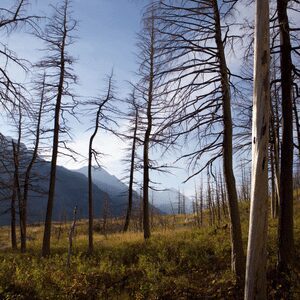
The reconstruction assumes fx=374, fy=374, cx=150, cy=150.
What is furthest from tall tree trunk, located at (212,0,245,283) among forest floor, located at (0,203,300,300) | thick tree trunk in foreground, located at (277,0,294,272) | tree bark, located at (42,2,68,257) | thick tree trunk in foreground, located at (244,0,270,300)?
→ tree bark, located at (42,2,68,257)

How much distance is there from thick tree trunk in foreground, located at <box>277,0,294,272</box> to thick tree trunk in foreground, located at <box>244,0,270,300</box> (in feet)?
10.5

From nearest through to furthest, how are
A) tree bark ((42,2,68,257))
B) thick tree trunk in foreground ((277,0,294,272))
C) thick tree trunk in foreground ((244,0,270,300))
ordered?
1. thick tree trunk in foreground ((244,0,270,300))
2. thick tree trunk in foreground ((277,0,294,272))
3. tree bark ((42,2,68,257))

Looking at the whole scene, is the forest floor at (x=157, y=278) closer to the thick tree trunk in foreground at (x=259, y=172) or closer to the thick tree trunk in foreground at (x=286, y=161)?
the thick tree trunk in foreground at (x=286, y=161)

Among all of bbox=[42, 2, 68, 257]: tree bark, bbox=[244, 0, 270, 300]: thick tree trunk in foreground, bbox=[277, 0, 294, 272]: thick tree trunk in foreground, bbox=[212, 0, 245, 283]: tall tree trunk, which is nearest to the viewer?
bbox=[244, 0, 270, 300]: thick tree trunk in foreground

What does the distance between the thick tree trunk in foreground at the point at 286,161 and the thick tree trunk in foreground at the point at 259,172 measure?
10.5ft

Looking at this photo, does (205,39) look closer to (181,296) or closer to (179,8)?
(179,8)

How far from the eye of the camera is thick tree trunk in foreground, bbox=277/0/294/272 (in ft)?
29.8

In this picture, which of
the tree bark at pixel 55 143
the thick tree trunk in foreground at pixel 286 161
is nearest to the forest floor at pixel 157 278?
the thick tree trunk in foreground at pixel 286 161

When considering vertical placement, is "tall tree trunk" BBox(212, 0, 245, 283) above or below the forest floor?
above

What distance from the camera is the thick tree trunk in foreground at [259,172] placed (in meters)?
5.80

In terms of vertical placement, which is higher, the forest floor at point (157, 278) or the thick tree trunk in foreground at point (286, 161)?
the thick tree trunk in foreground at point (286, 161)

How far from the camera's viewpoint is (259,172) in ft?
19.3

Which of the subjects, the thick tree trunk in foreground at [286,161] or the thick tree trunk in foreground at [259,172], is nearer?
the thick tree trunk in foreground at [259,172]

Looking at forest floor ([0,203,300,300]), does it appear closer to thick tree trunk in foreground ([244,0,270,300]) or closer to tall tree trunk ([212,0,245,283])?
tall tree trunk ([212,0,245,283])
